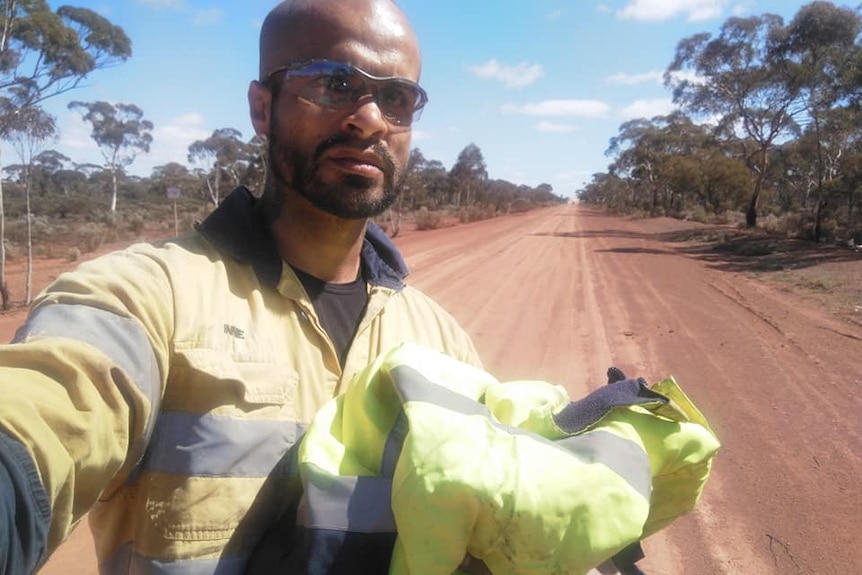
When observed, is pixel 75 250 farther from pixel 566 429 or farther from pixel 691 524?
pixel 566 429

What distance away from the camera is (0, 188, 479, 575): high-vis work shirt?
0.84 meters

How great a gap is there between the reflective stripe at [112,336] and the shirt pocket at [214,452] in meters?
0.06

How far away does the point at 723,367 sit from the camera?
697 cm

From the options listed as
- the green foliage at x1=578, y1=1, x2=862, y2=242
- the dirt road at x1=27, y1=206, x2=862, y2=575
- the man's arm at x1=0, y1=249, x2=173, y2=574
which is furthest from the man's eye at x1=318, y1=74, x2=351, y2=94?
the green foliage at x1=578, y1=1, x2=862, y2=242

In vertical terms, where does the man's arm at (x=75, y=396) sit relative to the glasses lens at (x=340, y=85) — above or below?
below

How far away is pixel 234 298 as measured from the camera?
130cm

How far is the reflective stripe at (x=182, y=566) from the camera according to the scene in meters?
1.09

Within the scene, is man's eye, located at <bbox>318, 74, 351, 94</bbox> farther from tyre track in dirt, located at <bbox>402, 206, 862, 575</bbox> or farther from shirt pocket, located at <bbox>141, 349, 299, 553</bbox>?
tyre track in dirt, located at <bbox>402, 206, 862, 575</bbox>

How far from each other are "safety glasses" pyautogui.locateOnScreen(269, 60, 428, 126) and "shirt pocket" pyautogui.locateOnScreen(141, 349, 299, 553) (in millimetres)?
689

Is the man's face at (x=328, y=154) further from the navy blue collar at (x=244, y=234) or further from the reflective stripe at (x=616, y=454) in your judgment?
the reflective stripe at (x=616, y=454)

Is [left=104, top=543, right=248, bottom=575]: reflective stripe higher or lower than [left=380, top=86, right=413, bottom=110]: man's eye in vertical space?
lower

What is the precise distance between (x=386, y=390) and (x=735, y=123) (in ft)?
104

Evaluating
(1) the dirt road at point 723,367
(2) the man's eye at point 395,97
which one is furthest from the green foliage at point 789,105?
(2) the man's eye at point 395,97

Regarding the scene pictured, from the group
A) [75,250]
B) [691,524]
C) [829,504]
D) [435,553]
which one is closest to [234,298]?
[435,553]
